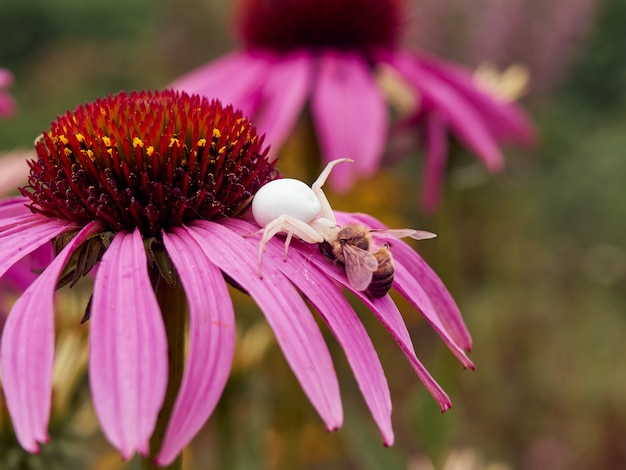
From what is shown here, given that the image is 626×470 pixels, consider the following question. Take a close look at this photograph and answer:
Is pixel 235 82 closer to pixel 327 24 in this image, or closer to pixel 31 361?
pixel 327 24

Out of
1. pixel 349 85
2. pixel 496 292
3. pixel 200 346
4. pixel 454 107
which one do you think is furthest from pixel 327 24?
pixel 496 292

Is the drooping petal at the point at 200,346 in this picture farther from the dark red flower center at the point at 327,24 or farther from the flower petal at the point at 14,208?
the dark red flower center at the point at 327,24

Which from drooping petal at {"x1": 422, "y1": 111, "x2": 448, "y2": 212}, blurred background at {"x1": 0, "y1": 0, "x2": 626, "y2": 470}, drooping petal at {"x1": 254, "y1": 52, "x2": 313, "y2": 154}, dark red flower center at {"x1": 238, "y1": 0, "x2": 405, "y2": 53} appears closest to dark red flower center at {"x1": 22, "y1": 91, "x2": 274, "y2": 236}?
blurred background at {"x1": 0, "y1": 0, "x2": 626, "y2": 470}

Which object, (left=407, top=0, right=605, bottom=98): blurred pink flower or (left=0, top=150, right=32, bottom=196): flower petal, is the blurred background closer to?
(left=407, top=0, right=605, bottom=98): blurred pink flower

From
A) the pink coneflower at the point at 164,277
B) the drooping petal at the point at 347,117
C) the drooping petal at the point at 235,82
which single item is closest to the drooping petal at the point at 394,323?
the pink coneflower at the point at 164,277

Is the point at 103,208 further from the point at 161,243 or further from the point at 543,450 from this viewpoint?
the point at 543,450
